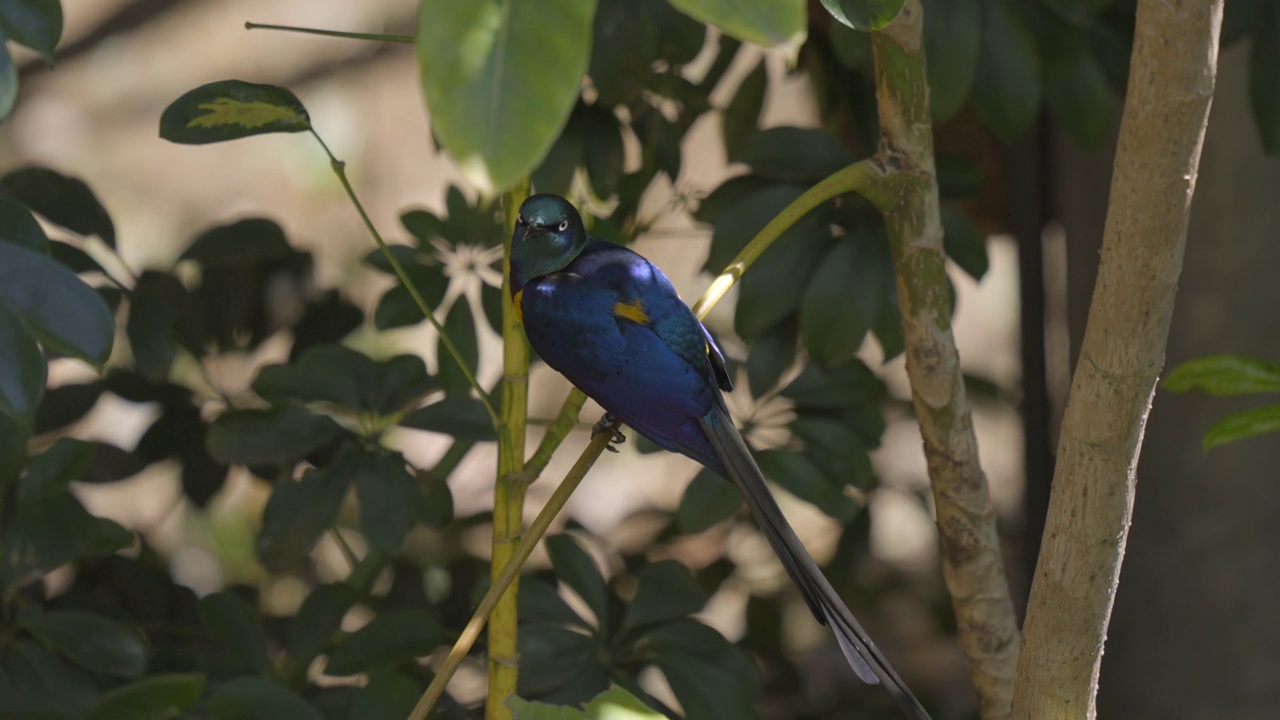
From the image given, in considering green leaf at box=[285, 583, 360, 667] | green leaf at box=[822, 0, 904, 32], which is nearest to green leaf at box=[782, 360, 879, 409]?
green leaf at box=[285, 583, 360, 667]

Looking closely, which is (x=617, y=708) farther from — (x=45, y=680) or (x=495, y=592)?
(x=45, y=680)

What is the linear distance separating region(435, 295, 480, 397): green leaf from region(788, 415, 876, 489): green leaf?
399 mm

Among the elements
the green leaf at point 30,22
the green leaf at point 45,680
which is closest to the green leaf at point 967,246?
the green leaf at point 30,22

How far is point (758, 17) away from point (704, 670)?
94 cm

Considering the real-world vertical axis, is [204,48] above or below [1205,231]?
below

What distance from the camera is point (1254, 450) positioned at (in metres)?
1.64

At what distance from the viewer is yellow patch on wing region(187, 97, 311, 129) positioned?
34.4 inches

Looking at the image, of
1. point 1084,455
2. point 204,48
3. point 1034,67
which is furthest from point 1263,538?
point 204,48

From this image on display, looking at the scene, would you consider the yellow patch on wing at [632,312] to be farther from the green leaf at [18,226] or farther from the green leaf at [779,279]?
the green leaf at [18,226]

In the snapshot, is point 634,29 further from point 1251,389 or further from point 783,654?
point 783,654

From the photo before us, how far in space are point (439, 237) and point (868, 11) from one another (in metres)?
0.86

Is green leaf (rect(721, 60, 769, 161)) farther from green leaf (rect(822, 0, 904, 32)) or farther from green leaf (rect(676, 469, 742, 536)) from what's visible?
green leaf (rect(822, 0, 904, 32))

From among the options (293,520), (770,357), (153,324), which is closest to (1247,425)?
(770,357)

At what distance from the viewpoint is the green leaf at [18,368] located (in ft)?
1.97
